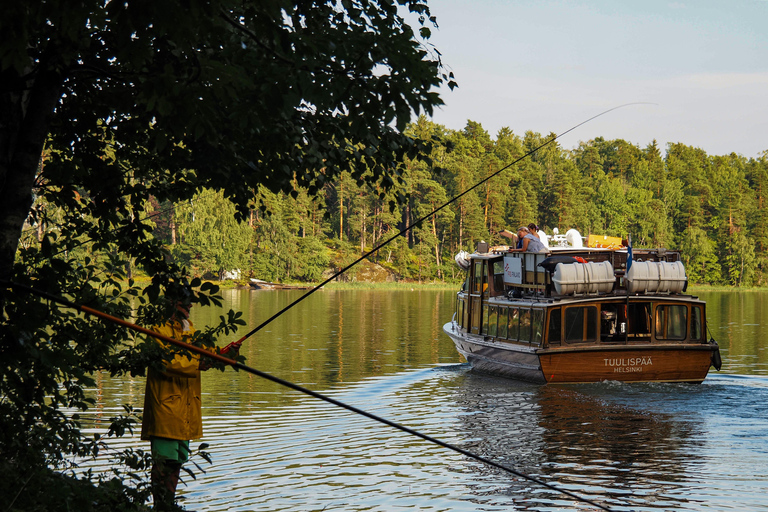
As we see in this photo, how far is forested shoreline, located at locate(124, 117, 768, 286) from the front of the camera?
91625 mm

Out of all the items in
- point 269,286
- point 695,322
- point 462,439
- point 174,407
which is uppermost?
point 269,286

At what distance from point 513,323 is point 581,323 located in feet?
6.59

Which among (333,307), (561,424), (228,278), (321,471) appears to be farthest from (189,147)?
(228,278)

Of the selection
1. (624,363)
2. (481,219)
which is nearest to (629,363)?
(624,363)

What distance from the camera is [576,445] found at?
13.3m

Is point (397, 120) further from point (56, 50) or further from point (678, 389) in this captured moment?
point (678, 389)

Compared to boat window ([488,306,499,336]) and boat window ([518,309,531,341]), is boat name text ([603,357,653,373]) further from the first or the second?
boat window ([488,306,499,336])

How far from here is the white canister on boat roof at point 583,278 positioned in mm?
18969

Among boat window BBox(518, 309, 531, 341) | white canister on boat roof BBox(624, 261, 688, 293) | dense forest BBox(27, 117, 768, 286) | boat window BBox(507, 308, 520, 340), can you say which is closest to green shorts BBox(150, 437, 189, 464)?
boat window BBox(518, 309, 531, 341)

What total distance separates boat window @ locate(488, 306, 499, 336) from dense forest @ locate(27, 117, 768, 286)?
60.6 m

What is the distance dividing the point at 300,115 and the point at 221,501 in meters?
4.93

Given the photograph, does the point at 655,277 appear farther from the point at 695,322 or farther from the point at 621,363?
the point at 621,363

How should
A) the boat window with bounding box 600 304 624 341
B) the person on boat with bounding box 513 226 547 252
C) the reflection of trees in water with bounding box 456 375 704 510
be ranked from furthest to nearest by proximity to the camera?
the person on boat with bounding box 513 226 547 252 → the boat window with bounding box 600 304 624 341 → the reflection of trees in water with bounding box 456 375 704 510

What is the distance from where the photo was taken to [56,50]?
15.6 ft
